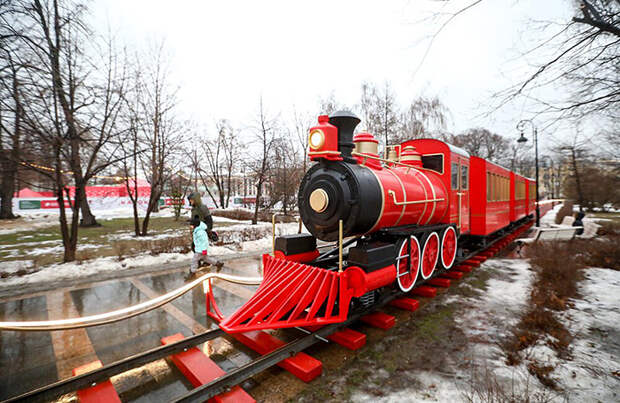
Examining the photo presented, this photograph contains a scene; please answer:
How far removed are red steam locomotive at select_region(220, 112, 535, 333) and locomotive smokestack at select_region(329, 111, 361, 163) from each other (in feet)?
0.05

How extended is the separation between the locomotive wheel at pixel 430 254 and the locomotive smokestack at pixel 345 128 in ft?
8.44

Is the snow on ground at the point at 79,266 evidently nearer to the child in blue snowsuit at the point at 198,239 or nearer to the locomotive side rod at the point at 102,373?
the child in blue snowsuit at the point at 198,239

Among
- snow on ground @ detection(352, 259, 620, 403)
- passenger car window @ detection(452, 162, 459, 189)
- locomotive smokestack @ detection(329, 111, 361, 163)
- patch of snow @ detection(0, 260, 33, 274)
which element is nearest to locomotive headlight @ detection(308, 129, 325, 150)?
locomotive smokestack @ detection(329, 111, 361, 163)

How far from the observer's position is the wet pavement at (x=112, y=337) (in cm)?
310

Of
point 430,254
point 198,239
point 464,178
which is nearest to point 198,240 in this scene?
point 198,239

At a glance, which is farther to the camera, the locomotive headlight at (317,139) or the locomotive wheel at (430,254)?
the locomotive wheel at (430,254)

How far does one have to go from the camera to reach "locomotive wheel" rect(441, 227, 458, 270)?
245 inches

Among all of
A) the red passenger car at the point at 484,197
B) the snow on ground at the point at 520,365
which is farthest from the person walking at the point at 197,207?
the red passenger car at the point at 484,197

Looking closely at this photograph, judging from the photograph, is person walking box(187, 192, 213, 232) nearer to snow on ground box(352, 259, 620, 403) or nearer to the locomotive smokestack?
the locomotive smokestack

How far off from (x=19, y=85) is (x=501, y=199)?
12155 mm

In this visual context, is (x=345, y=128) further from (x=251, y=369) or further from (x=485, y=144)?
(x=485, y=144)

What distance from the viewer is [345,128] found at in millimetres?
4449

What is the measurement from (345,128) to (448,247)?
419cm

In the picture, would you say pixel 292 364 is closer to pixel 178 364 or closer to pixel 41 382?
pixel 178 364
